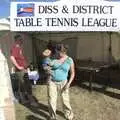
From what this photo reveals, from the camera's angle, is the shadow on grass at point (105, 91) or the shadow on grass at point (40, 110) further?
the shadow on grass at point (105, 91)

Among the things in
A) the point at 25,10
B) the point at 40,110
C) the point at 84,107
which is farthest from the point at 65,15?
the point at 40,110

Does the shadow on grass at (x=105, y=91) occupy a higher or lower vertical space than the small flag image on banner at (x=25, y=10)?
lower

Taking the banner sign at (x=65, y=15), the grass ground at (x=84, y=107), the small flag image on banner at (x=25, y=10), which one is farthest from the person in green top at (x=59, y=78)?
the small flag image on banner at (x=25, y=10)

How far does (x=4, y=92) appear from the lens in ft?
26.2

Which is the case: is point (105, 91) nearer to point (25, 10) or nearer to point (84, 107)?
point (84, 107)

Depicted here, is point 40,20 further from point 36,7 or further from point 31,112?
point 31,112

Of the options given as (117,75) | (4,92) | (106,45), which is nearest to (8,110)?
(4,92)

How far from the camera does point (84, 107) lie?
11969 millimetres

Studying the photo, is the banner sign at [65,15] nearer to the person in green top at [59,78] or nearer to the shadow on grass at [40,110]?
the shadow on grass at [40,110]

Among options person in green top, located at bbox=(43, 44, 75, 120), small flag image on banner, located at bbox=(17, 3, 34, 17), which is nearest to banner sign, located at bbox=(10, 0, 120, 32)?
small flag image on banner, located at bbox=(17, 3, 34, 17)

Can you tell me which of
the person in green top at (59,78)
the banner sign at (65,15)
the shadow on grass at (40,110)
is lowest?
the shadow on grass at (40,110)

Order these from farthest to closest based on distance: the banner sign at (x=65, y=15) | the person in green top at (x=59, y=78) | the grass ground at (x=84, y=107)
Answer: the banner sign at (x=65, y=15)
the grass ground at (x=84, y=107)
the person in green top at (x=59, y=78)

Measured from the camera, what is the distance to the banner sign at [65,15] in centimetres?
1284

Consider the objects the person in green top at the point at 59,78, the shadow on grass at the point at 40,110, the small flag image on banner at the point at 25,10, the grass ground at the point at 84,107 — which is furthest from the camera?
the small flag image on banner at the point at 25,10
